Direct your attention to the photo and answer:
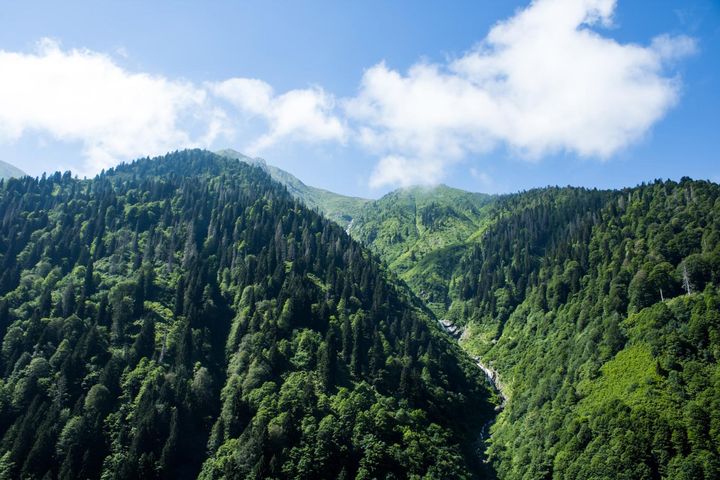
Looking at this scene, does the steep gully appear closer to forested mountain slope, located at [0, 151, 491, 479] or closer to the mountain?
the mountain

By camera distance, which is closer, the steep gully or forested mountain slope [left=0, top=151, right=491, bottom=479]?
forested mountain slope [left=0, top=151, right=491, bottom=479]

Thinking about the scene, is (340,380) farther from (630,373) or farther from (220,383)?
(630,373)

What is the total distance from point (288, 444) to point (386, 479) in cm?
2487

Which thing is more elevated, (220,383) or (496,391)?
(220,383)

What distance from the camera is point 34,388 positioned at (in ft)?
434

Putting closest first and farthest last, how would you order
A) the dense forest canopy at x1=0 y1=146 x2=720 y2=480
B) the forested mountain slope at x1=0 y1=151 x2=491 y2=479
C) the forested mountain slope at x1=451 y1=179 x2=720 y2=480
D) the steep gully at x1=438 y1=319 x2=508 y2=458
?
1. the forested mountain slope at x1=451 y1=179 x2=720 y2=480
2. the dense forest canopy at x1=0 y1=146 x2=720 y2=480
3. the forested mountain slope at x1=0 y1=151 x2=491 y2=479
4. the steep gully at x1=438 y1=319 x2=508 y2=458

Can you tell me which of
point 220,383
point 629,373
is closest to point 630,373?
point 629,373

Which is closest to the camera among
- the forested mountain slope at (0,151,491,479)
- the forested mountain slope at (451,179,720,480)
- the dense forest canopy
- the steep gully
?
the forested mountain slope at (451,179,720,480)

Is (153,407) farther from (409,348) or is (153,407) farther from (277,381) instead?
(409,348)

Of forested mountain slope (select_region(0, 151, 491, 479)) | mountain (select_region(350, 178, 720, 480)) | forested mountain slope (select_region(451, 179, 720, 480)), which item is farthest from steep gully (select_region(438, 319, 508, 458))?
forested mountain slope (select_region(0, 151, 491, 479))

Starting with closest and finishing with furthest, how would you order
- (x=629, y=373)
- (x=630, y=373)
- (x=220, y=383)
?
(x=630, y=373) < (x=629, y=373) < (x=220, y=383)

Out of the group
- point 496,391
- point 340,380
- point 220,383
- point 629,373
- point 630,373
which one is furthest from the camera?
point 496,391

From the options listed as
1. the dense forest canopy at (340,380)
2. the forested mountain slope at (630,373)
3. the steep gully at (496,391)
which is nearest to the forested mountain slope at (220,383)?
the dense forest canopy at (340,380)

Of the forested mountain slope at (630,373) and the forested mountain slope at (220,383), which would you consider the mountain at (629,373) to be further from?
the forested mountain slope at (220,383)
